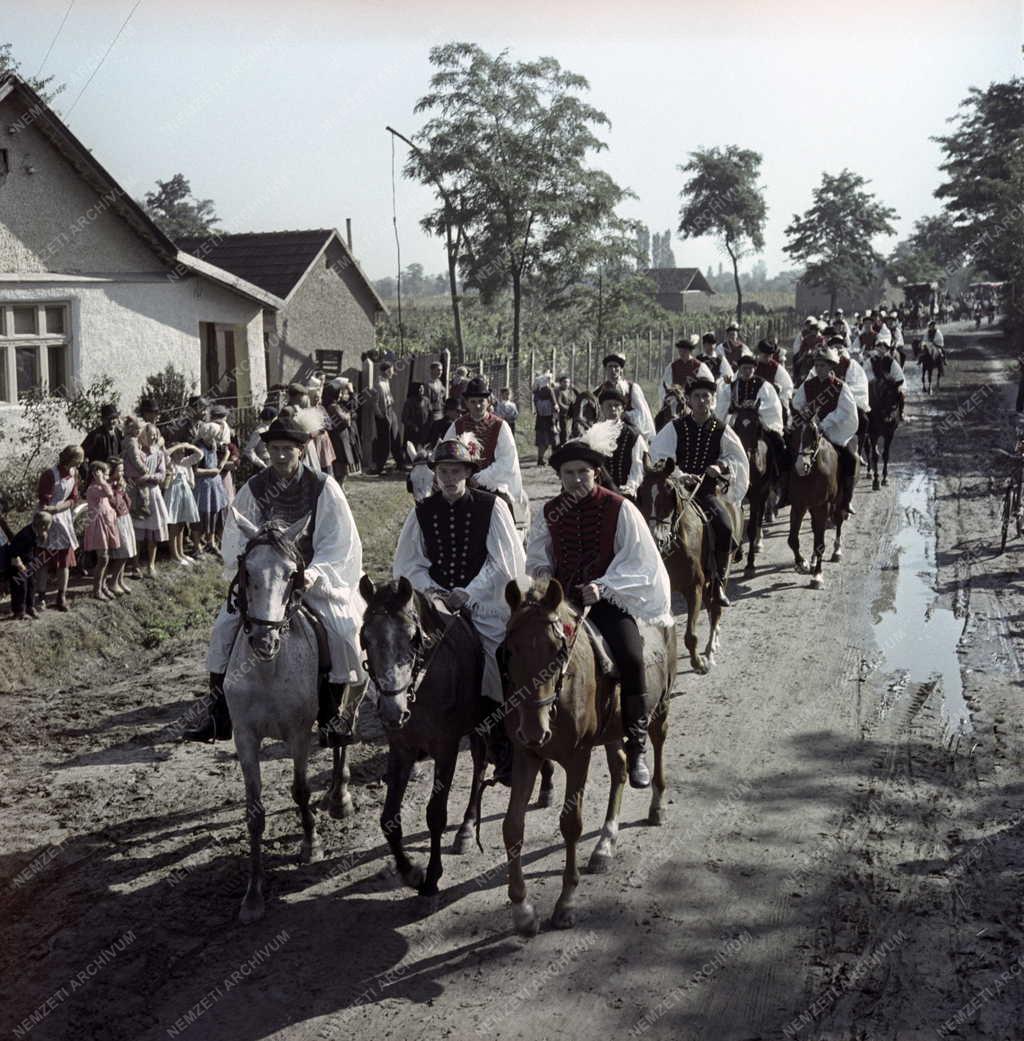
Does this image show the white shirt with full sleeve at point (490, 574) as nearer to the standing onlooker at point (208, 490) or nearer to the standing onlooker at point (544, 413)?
the standing onlooker at point (208, 490)

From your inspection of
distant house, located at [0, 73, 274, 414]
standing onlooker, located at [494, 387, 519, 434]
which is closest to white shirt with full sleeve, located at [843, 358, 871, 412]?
standing onlooker, located at [494, 387, 519, 434]

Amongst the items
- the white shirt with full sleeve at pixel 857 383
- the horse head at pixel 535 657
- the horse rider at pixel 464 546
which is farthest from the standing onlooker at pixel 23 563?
the white shirt with full sleeve at pixel 857 383

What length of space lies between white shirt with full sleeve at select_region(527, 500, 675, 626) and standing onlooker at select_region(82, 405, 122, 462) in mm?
7586

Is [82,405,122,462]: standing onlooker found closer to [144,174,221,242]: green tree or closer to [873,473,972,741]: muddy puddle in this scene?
[873,473,972,741]: muddy puddle

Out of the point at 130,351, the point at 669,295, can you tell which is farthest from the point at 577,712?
the point at 669,295

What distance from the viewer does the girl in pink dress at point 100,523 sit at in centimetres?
1208

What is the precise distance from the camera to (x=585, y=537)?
23.6 feet

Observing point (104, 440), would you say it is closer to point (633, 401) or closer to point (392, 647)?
point (633, 401)

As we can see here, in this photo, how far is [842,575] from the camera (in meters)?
14.3

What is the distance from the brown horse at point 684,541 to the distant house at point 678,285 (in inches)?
2826

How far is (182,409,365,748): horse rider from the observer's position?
7.27m

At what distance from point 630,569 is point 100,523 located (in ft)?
23.7

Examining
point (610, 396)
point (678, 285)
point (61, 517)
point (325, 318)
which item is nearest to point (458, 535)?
point (610, 396)

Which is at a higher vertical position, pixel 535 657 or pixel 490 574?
pixel 490 574
